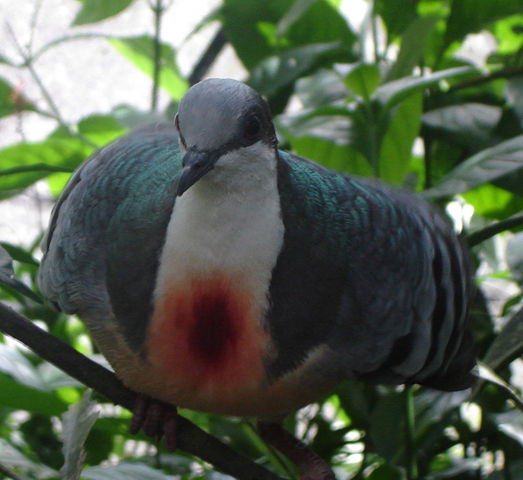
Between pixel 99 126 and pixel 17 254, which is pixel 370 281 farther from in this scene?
pixel 99 126

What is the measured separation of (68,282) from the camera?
2.64 ft

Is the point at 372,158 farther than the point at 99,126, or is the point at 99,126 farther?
the point at 99,126

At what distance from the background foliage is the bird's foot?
36 mm

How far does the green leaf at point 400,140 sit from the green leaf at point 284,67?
0.13 meters

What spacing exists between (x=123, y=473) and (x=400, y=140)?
477 millimetres

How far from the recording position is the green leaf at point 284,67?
1082mm

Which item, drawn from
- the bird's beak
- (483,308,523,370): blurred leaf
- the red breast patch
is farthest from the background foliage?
the bird's beak

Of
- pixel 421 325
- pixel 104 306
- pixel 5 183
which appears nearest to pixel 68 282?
pixel 104 306

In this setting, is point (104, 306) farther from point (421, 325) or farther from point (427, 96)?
point (427, 96)

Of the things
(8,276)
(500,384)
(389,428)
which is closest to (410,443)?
(389,428)

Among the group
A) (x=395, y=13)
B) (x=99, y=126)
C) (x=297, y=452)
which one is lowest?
(x=297, y=452)

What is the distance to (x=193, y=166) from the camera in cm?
63

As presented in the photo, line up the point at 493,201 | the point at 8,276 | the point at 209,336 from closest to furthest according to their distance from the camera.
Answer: the point at 8,276, the point at 209,336, the point at 493,201

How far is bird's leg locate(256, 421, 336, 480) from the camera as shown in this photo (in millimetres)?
913
